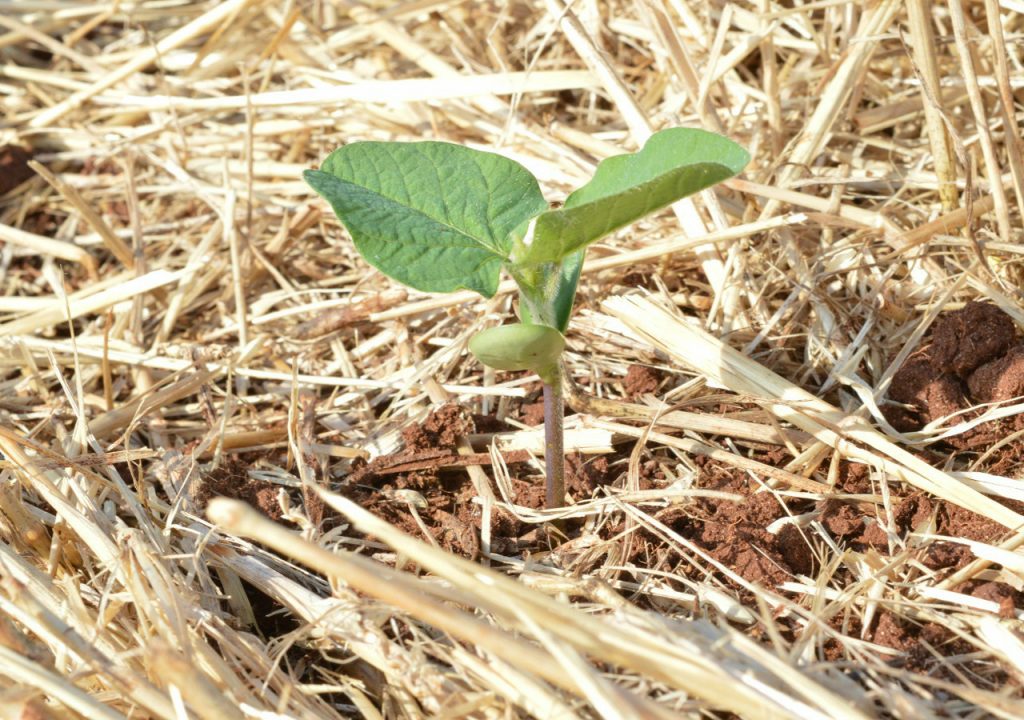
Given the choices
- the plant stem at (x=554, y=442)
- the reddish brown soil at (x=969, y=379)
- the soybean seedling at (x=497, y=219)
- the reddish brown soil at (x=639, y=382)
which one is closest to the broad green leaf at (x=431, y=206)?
→ the soybean seedling at (x=497, y=219)

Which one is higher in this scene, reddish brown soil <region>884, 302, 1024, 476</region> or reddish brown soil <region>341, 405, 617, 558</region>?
reddish brown soil <region>884, 302, 1024, 476</region>

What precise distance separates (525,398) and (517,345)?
566mm

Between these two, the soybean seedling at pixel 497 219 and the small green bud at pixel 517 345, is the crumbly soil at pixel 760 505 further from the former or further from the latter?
the small green bud at pixel 517 345

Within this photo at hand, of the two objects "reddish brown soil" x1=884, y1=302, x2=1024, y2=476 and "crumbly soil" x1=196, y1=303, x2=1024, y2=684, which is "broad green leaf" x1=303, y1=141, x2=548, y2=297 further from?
"reddish brown soil" x1=884, y1=302, x2=1024, y2=476

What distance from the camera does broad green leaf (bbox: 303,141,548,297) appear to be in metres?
1.25

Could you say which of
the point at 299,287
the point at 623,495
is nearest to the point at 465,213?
the point at 623,495

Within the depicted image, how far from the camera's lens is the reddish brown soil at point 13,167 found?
2461 mm

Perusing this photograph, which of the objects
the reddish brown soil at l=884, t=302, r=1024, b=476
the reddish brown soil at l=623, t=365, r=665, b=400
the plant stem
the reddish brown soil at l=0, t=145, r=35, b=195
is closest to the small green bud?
the plant stem

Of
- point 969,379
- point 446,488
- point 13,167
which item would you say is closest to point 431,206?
point 446,488

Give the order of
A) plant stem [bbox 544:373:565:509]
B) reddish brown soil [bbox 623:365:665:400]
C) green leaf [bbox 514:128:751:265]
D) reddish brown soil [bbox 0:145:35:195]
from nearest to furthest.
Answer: green leaf [bbox 514:128:751:265]
plant stem [bbox 544:373:565:509]
reddish brown soil [bbox 623:365:665:400]
reddish brown soil [bbox 0:145:35:195]

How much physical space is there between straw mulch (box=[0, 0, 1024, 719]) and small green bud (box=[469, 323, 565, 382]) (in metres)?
0.22

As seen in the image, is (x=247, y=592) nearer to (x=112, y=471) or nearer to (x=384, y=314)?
(x=112, y=471)

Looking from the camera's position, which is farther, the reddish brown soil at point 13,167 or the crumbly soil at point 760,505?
the reddish brown soil at point 13,167

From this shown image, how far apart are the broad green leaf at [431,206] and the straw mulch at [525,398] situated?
1.05ft
